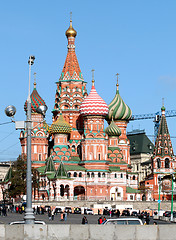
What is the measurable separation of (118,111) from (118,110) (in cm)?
16

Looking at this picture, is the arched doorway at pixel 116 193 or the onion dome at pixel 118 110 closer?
the arched doorway at pixel 116 193

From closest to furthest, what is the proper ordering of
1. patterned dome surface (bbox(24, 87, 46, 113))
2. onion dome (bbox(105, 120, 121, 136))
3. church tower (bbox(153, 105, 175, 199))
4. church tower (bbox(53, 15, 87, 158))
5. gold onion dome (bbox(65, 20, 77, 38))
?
patterned dome surface (bbox(24, 87, 46, 113))
church tower (bbox(53, 15, 87, 158))
onion dome (bbox(105, 120, 121, 136))
gold onion dome (bbox(65, 20, 77, 38))
church tower (bbox(153, 105, 175, 199))

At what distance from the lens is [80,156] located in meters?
92.1

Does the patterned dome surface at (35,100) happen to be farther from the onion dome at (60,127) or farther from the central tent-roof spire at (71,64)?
the onion dome at (60,127)

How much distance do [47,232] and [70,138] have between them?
68076mm

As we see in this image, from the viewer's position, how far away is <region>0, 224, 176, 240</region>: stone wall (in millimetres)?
24828

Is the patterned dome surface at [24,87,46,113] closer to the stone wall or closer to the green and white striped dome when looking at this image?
the green and white striped dome

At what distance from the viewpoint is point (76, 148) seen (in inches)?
3647

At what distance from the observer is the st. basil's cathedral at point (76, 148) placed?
285 feet

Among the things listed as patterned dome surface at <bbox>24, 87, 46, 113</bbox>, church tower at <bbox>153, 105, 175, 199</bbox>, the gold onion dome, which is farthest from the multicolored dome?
church tower at <bbox>153, 105, 175, 199</bbox>

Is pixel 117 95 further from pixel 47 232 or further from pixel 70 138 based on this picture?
pixel 47 232

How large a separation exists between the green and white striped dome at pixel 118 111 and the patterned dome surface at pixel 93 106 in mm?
10240

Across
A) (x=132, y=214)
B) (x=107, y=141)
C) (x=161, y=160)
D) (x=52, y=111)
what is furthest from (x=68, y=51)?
(x=132, y=214)

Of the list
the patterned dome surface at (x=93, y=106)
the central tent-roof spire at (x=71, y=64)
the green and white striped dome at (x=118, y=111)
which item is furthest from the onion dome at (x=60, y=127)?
the green and white striped dome at (x=118, y=111)
